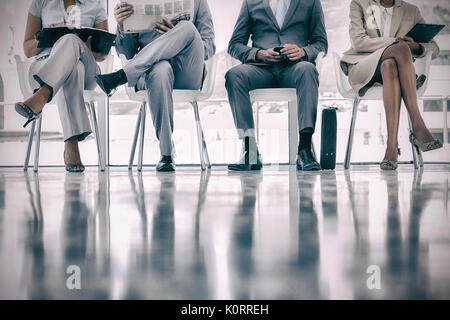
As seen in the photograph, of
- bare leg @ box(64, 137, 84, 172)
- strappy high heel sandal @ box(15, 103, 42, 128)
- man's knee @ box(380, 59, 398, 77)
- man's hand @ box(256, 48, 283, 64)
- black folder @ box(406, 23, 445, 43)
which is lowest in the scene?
bare leg @ box(64, 137, 84, 172)

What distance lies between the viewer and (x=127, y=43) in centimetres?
230

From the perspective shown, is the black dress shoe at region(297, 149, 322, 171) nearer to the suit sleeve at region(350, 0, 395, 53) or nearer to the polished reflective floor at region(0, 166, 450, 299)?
the suit sleeve at region(350, 0, 395, 53)

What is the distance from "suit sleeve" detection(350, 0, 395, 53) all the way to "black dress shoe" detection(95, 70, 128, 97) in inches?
49.2

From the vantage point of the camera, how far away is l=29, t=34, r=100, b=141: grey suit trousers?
1.97m

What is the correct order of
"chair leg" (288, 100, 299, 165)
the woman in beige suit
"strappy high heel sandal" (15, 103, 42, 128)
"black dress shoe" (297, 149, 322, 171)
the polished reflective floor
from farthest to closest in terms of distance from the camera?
"chair leg" (288, 100, 299, 165) < the woman in beige suit < "black dress shoe" (297, 149, 322, 171) < "strappy high heel sandal" (15, 103, 42, 128) < the polished reflective floor

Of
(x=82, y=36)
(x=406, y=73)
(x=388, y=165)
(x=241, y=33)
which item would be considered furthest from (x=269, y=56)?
(x=82, y=36)

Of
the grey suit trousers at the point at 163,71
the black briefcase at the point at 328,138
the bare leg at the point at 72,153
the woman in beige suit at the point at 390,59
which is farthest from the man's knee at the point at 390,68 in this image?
the bare leg at the point at 72,153

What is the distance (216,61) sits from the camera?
259 cm

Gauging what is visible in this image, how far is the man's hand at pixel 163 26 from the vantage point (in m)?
2.17

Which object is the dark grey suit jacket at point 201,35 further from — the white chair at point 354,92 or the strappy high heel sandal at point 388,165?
the strappy high heel sandal at point 388,165

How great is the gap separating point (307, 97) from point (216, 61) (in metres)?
0.69

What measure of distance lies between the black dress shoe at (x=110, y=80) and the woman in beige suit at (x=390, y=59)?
1.21m

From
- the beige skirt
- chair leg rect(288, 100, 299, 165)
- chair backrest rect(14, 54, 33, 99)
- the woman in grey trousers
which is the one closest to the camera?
the woman in grey trousers

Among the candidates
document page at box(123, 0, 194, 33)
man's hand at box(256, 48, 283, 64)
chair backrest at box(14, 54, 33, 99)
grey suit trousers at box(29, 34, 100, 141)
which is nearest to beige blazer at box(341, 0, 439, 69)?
man's hand at box(256, 48, 283, 64)
